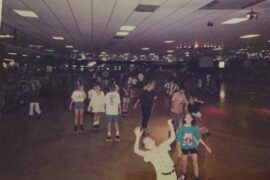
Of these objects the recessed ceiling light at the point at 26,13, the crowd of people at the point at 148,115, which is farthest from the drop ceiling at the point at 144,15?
the crowd of people at the point at 148,115

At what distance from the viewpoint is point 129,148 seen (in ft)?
26.0

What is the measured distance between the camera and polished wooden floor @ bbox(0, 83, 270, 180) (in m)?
6.27

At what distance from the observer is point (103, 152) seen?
24.8 feet

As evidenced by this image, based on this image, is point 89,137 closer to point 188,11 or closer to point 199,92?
point 188,11

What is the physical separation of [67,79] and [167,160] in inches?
837

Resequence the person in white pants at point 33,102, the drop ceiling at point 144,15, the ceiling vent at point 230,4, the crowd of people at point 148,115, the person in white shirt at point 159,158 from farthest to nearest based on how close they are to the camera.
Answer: the person in white pants at point 33,102 < the drop ceiling at point 144,15 < the ceiling vent at point 230,4 < the crowd of people at point 148,115 < the person in white shirt at point 159,158

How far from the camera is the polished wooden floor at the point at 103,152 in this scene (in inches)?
247

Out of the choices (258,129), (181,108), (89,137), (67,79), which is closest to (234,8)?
(181,108)

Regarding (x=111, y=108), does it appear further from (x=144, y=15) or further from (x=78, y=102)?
(x=144, y=15)

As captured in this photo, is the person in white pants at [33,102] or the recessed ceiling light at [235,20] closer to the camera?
the recessed ceiling light at [235,20]

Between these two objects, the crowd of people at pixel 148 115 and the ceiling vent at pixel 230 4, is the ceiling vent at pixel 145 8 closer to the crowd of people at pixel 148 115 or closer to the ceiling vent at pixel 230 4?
the ceiling vent at pixel 230 4

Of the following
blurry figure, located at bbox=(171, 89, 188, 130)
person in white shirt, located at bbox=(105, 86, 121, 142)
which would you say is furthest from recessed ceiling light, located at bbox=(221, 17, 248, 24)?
person in white shirt, located at bbox=(105, 86, 121, 142)

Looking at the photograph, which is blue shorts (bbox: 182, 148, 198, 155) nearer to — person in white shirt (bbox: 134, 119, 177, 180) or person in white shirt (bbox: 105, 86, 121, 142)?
person in white shirt (bbox: 134, 119, 177, 180)

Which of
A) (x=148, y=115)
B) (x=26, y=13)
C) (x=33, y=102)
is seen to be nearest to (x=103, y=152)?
(x=148, y=115)
